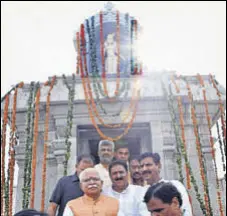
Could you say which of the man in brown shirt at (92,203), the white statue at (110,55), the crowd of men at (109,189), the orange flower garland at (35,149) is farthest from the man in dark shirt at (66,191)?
the white statue at (110,55)

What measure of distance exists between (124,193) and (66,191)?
852 millimetres

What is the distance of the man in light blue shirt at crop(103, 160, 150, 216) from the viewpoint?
4.91m

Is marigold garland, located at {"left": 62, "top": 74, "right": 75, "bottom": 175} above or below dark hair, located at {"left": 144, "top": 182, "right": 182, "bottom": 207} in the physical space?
above

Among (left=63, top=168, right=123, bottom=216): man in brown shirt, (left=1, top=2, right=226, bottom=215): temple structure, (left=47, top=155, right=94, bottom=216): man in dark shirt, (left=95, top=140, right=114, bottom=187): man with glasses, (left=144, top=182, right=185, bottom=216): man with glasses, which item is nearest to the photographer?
(left=144, top=182, right=185, bottom=216): man with glasses

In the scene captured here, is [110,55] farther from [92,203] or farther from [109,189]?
[92,203]

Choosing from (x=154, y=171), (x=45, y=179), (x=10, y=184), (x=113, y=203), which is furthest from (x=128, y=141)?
(x=113, y=203)

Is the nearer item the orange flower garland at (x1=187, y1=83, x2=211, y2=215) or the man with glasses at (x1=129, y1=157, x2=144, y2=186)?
the man with glasses at (x1=129, y1=157, x2=144, y2=186)

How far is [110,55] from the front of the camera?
439 inches

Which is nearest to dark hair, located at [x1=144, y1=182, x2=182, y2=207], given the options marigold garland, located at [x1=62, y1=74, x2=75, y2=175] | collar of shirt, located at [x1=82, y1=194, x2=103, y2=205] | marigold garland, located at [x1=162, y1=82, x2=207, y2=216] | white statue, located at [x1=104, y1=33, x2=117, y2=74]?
collar of shirt, located at [x1=82, y1=194, x2=103, y2=205]

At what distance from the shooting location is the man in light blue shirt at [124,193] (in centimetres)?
491

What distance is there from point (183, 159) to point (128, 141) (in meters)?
2.11

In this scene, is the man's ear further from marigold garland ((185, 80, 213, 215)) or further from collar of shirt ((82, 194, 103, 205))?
marigold garland ((185, 80, 213, 215))

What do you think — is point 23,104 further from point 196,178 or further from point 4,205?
point 196,178

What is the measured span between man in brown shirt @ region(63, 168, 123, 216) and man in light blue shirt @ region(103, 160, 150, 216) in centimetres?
42
